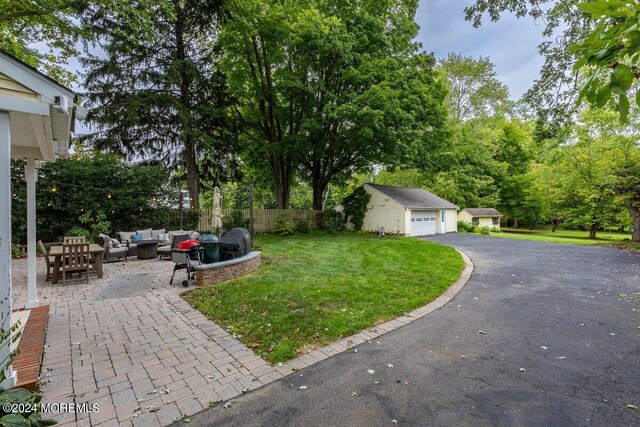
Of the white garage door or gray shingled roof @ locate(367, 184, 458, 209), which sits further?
the white garage door

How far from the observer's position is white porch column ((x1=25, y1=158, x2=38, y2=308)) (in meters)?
4.62

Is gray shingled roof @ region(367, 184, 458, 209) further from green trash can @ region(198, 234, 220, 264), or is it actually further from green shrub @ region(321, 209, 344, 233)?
green trash can @ region(198, 234, 220, 264)

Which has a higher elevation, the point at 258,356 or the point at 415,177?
the point at 415,177

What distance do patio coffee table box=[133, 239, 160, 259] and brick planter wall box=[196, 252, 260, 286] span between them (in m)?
4.32

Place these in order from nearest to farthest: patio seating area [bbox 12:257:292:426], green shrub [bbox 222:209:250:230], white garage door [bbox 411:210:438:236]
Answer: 1. patio seating area [bbox 12:257:292:426]
2. green shrub [bbox 222:209:250:230]
3. white garage door [bbox 411:210:438:236]

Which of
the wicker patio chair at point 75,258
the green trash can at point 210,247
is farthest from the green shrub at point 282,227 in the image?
the wicker patio chair at point 75,258

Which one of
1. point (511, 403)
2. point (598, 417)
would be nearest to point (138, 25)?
point (511, 403)

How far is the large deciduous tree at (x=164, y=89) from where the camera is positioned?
12922 mm

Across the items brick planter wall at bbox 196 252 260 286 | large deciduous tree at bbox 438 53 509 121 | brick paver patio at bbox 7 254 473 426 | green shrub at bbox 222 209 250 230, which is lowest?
brick paver patio at bbox 7 254 473 426

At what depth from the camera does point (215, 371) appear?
320cm

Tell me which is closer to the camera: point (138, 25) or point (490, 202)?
point (138, 25)

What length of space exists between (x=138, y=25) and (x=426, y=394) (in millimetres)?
10996

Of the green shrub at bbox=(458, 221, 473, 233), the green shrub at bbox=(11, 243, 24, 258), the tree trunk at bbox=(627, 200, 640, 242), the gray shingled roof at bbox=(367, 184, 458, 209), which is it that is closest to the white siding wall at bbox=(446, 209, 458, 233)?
the gray shingled roof at bbox=(367, 184, 458, 209)

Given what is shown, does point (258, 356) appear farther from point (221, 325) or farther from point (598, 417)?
point (598, 417)
